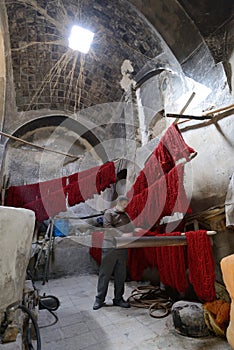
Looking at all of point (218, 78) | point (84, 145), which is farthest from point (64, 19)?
point (84, 145)

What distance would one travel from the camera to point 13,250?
1.81m

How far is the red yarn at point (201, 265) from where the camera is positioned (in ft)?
9.32

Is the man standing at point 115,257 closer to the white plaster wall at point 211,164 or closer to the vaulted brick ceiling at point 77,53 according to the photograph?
the white plaster wall at point 211,164

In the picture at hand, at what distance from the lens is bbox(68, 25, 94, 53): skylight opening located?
534 centimetres

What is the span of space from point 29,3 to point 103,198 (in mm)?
5571

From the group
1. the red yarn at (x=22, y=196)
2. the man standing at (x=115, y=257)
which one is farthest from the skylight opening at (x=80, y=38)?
the man standing at (x=115, y=257)

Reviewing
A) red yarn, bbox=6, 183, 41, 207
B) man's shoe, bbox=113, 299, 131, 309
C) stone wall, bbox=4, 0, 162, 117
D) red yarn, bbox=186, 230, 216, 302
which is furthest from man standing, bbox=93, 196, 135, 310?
stone wall, bbox=4, 0, 162, 117

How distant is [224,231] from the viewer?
3.27 m

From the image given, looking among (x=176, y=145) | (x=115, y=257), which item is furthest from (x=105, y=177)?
(x=176, y=145)

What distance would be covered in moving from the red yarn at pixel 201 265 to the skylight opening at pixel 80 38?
5.08 metres

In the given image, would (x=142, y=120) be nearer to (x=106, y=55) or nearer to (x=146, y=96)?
(x=146, y=96)

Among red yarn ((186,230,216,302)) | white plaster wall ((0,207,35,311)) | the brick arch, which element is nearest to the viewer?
white plaster wall ((0,207,35,311))

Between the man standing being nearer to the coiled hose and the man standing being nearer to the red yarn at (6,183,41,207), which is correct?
the coiled hose

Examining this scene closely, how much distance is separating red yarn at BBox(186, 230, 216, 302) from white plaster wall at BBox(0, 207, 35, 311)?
7.13 feet
